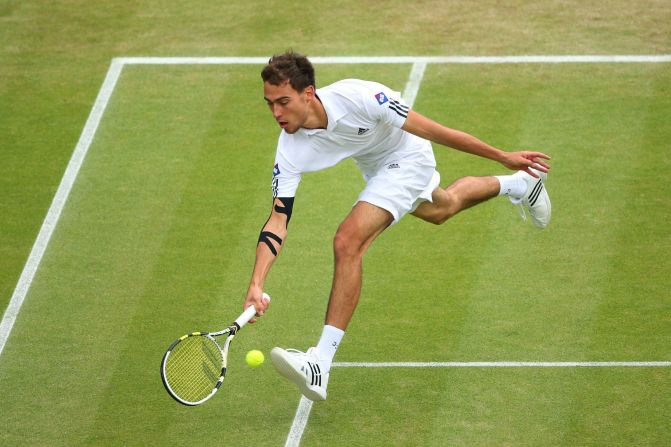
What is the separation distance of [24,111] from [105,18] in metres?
2.08

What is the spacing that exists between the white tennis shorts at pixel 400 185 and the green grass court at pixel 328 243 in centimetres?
106

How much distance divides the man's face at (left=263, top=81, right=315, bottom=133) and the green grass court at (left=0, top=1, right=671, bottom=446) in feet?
6.01

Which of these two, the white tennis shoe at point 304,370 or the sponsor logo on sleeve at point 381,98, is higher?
the sponsor logo on sleeve at point 381,98

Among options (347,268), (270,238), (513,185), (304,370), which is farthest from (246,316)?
(513,185)

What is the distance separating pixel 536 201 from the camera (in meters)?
10.4

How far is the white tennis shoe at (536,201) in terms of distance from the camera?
404 inches

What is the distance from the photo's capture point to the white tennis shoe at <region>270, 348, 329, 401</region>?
825 centimetres

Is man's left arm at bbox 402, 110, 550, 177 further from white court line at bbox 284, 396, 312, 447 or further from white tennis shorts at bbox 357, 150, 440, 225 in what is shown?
white court line at bbox 284, 396, 312, 447

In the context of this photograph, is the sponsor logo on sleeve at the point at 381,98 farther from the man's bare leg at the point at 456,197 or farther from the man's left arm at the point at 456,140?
the man's bare leg at the point at 456,197

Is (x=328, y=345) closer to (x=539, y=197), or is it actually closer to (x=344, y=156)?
(x=344, y=156)

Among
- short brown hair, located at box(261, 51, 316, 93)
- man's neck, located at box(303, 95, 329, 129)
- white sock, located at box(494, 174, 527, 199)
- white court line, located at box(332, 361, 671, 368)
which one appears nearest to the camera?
short brown hair, located at box(261, 51, 316, 93)

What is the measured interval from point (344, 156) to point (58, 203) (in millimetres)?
3629

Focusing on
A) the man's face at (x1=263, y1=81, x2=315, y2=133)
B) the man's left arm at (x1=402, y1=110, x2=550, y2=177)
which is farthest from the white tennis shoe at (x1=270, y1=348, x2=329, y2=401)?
the man's left arm at (x1=402, y1=110, x2=550, y2=177)

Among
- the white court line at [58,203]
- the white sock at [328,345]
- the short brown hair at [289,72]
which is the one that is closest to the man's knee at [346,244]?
the white sock at [328,345]
